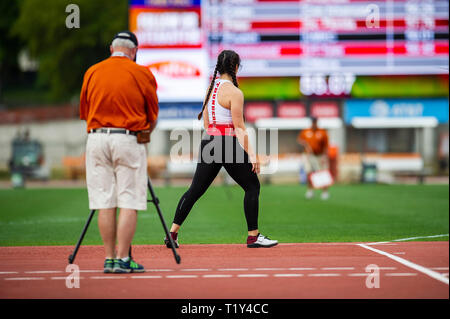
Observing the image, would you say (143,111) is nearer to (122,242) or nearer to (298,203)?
(122,242)

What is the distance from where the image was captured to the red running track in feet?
18.0

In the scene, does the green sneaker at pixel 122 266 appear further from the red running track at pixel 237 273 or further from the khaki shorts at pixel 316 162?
the khaki shorts at pixel 316 162

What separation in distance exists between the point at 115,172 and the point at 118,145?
26 cm

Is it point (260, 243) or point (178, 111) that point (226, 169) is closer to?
point (260, 243)

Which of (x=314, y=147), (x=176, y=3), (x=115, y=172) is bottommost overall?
(x=314, y=147)

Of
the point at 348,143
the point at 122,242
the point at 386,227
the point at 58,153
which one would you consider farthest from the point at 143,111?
the point at 58,153

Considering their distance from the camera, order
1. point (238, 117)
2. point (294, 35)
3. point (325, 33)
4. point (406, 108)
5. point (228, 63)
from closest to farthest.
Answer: point (238, 117), point (228, 63), point (325, 33), point (294, 35), point (406, 108)

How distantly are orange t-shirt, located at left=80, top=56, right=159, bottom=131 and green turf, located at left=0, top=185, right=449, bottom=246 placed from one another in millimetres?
3333

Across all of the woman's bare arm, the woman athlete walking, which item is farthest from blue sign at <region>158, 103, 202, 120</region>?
the woman's bare arm

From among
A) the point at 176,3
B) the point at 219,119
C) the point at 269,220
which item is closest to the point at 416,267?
the point at 219,119

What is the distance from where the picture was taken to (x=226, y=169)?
7.94m

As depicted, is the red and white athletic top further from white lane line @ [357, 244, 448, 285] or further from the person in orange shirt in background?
the person in orange shirt in background

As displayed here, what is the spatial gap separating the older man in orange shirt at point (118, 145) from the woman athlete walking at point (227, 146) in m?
1.53

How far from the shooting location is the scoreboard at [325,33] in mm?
26859
